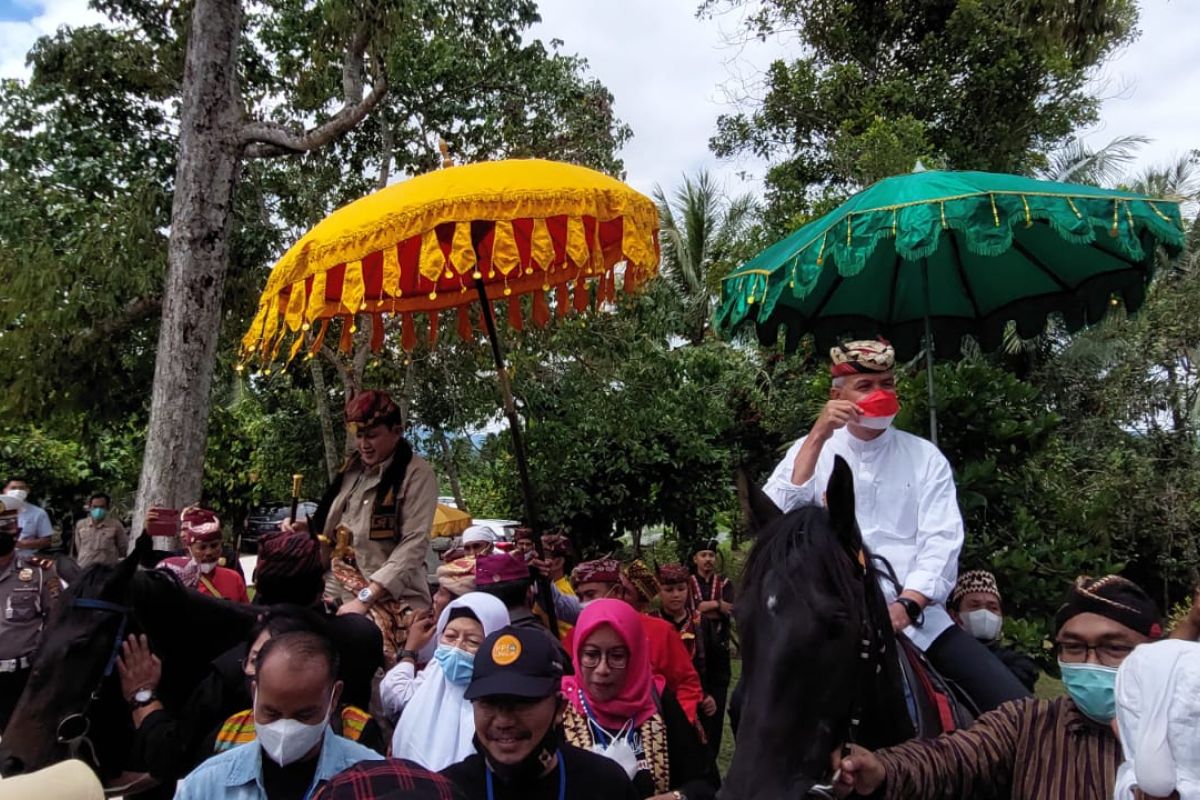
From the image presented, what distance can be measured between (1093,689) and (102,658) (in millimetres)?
3281

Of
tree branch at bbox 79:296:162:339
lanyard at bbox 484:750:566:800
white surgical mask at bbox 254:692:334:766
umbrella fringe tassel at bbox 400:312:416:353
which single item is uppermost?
tree branch at bbox 79:296:162:339

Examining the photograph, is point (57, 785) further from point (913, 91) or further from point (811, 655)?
point (913, 91)

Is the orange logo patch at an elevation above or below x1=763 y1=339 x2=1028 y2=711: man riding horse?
below

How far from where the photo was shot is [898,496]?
3.79 metres

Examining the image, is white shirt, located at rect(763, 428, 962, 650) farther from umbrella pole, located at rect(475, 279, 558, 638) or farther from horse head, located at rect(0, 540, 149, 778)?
horse head, located at rect(0, 540, 149, 778)

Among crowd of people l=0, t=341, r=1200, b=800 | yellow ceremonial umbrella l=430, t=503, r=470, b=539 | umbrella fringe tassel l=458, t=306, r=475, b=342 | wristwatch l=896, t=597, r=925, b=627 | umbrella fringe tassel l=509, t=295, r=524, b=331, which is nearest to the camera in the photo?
crowd of people l=0, t=341, r=1200, b=800

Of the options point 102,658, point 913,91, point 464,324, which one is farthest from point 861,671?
point 913,91

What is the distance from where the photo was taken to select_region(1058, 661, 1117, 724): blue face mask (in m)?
2.47

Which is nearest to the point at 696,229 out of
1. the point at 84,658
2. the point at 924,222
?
the point at 924,222

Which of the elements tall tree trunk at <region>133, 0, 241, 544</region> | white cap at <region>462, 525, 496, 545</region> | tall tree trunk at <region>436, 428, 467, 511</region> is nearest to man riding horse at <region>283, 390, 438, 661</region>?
white cap at <region>462, 525, 496, 545</region>

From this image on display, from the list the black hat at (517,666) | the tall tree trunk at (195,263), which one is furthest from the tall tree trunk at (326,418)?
the black hat at (517,666)

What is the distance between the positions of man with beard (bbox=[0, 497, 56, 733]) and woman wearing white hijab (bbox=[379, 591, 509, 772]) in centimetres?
380

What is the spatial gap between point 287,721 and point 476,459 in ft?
41.7

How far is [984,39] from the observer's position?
15203 millimetres
